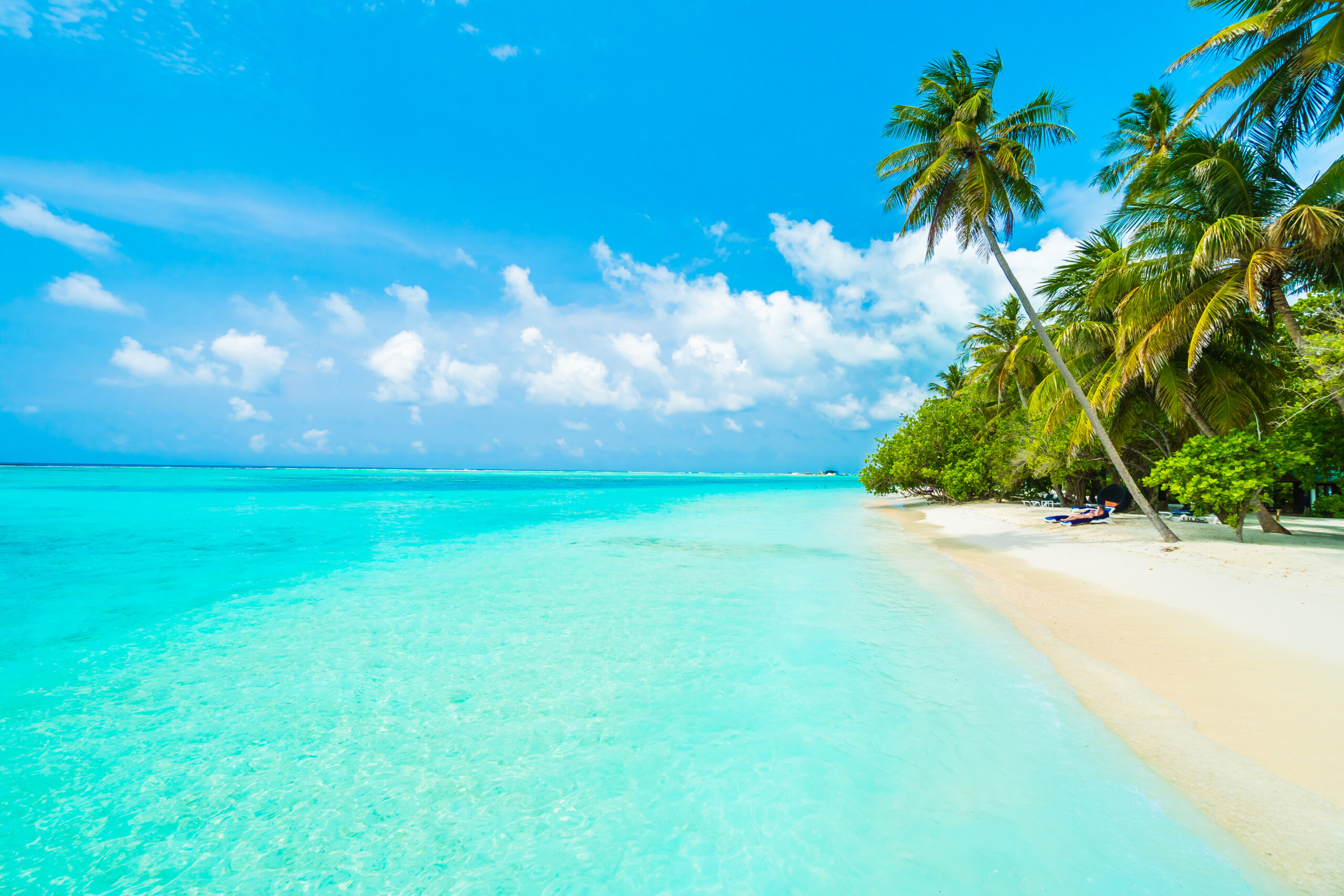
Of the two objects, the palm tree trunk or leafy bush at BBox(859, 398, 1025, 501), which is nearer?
the palm tree trunk

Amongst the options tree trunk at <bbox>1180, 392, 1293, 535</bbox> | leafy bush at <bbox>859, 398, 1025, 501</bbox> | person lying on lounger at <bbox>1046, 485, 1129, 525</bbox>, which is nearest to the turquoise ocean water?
tree trunk at <bbox>1180, 392, 1293, 535</bbox>

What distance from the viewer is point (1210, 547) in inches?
400

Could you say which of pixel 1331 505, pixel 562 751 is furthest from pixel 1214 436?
pixel 562 751

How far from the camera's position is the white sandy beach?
9.73 feet

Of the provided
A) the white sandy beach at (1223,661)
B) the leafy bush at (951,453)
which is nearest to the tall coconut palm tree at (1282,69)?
the white sandy beach at (1223,661)

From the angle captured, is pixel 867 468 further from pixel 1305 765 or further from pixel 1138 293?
pixel 1305 765

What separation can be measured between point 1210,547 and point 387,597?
14957 millimetres

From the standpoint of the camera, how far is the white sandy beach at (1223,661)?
9.73 feet

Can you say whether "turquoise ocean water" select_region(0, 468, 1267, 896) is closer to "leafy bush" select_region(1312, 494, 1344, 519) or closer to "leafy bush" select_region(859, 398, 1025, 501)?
"leafy bush" select_region(1312, 494, 1344, 519)

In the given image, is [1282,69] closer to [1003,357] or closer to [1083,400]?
[1083,400]

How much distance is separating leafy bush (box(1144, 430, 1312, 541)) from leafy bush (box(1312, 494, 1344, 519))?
14.8 feet

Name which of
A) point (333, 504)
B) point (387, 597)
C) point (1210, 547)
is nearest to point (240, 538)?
point (387, 597)

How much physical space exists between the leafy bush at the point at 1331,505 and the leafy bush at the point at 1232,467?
14.8 ft

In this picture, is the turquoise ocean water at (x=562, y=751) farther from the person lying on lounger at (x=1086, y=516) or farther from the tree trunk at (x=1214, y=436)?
the person lying on lounger at (x=1086, y=516)
